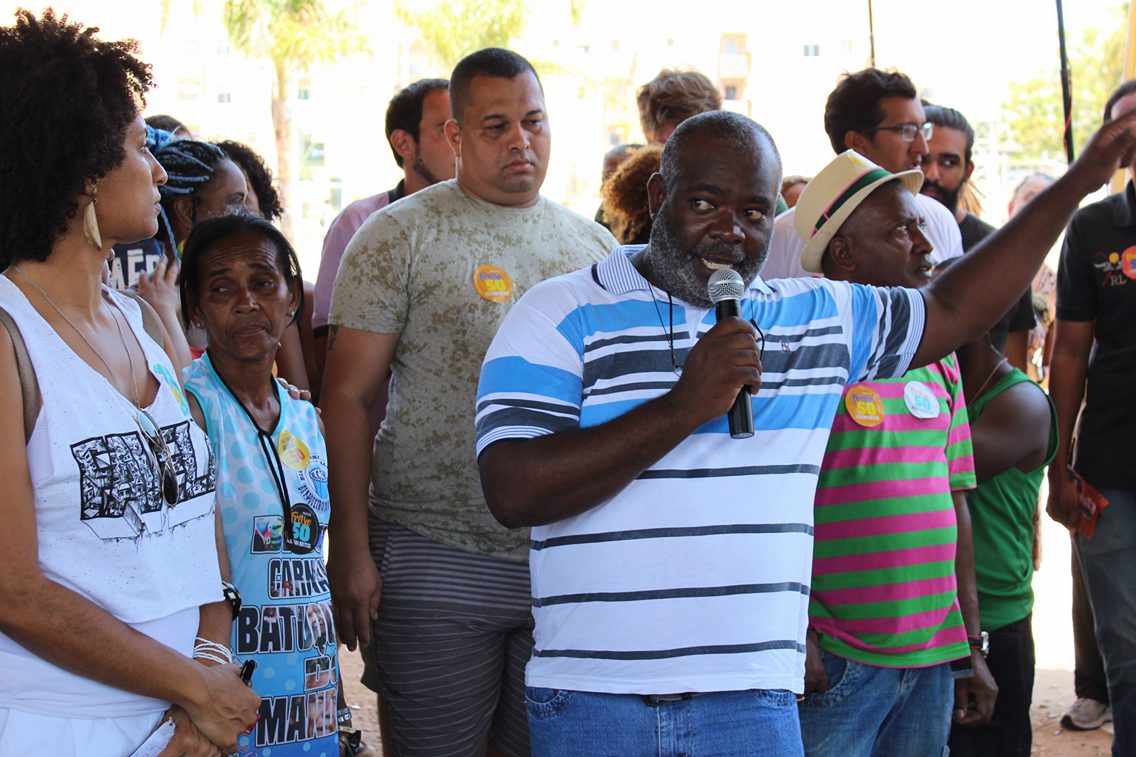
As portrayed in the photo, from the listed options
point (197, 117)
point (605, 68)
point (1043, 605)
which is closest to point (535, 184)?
point (1043, 605)

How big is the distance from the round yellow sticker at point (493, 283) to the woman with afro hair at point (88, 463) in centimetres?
109

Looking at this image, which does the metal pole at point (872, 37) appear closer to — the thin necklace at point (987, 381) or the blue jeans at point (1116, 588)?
the blue jeans at point (1116, 588)

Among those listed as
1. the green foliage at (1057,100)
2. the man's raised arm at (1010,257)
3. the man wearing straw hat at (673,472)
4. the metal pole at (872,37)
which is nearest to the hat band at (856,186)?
the man's raised arm at (1010,257)

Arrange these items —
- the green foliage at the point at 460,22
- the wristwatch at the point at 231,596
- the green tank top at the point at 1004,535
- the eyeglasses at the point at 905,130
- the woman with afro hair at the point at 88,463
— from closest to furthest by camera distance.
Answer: the woman with afro hair at the point at 88,463 < the wristwatch at the point at 231,596 < the green tank top at the point at 1004,535 < the eyeglasses at the point at 905,130 < the green foliage at the point at 460,22

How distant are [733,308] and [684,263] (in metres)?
0.19

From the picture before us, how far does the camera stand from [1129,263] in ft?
16.5

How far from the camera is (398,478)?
3.50 meters

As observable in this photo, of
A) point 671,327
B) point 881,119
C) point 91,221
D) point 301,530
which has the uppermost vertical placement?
point 881,119

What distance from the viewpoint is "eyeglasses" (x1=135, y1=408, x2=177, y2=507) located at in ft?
7.83

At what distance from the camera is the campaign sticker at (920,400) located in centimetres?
315

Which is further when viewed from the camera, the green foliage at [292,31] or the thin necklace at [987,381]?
the green foliage at [292,31]

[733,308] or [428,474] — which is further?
[428,474]

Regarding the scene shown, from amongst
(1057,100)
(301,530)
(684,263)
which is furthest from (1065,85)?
(1057,100)

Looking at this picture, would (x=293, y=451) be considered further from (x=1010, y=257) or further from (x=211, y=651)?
(x=1010, y=257)
